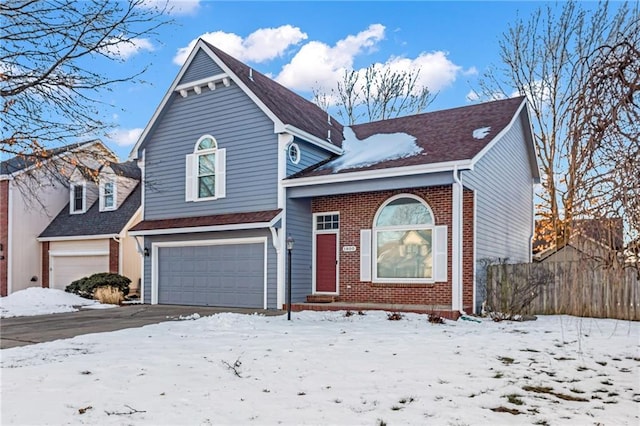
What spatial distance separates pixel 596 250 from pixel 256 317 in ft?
26.1

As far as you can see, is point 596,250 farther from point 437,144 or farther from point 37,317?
point 37,317

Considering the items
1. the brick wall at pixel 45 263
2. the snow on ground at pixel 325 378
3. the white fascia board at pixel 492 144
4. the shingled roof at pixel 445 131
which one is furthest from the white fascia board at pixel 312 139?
the brick wall at pixel 45 263

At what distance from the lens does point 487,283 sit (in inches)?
488

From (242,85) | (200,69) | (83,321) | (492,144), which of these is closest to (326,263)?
(492,144)

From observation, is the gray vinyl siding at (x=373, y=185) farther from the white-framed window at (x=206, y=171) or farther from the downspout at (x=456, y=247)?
the white-framed window at (x=206, y=171)

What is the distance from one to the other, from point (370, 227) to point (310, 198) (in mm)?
2057

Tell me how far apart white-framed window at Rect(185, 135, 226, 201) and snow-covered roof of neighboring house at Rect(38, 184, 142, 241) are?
5.19 meters

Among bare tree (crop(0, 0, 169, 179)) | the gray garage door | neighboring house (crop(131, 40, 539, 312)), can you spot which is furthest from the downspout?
bare tree (crop(0, 0, 169, 179))

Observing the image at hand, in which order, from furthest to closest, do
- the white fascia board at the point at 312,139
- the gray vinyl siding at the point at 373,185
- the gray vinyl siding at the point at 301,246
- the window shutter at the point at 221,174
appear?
the window shutter at the point at 221,174 → the gray vinyl siding at the point at 301,246 → the white fascia board at the point at 312,139 → the gray vinyl siding at the point at 373,185

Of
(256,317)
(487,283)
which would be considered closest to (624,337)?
(487,283)

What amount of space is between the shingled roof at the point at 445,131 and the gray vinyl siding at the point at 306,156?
Result: 207mm

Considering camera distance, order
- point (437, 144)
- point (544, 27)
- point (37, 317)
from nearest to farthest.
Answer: point (37, 317) → point (437, 144) → point (544, 27)

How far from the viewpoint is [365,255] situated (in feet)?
42.5

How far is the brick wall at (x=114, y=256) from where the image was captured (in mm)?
18516
